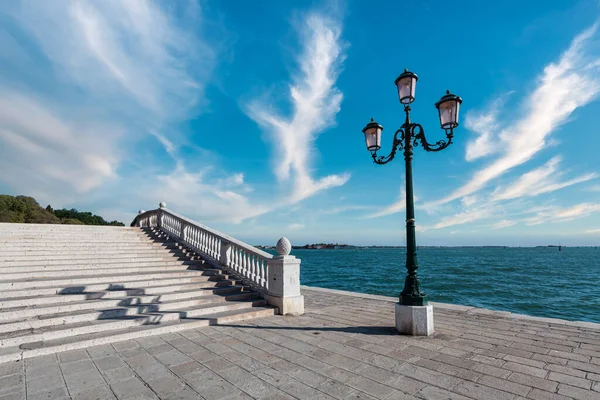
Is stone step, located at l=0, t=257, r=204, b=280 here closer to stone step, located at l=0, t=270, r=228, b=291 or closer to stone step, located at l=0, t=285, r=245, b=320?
stone step, located at l=0, t=270, r=228, b=291

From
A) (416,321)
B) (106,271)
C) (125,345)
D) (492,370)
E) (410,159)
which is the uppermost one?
(410,159)

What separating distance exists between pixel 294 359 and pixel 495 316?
506cm

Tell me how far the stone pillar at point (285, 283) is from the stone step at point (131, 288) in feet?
5.89

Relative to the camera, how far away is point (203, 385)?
363 cm

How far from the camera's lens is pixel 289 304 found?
741cm

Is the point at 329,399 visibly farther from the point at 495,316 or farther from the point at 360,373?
the point at 495,316

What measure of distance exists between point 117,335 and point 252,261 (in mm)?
3917

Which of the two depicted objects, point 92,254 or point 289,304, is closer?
point 289,304

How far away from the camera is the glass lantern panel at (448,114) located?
564cm

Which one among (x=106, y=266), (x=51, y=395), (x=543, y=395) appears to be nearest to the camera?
(x=543, y=395)

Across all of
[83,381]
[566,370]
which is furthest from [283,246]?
[566,370]

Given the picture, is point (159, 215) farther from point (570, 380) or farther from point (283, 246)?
point (570, 380)

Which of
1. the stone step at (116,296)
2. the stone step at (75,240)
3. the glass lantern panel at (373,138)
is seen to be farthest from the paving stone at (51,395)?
the stone step at (75,240)

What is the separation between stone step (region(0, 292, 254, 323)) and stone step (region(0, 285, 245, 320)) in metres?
0.09
